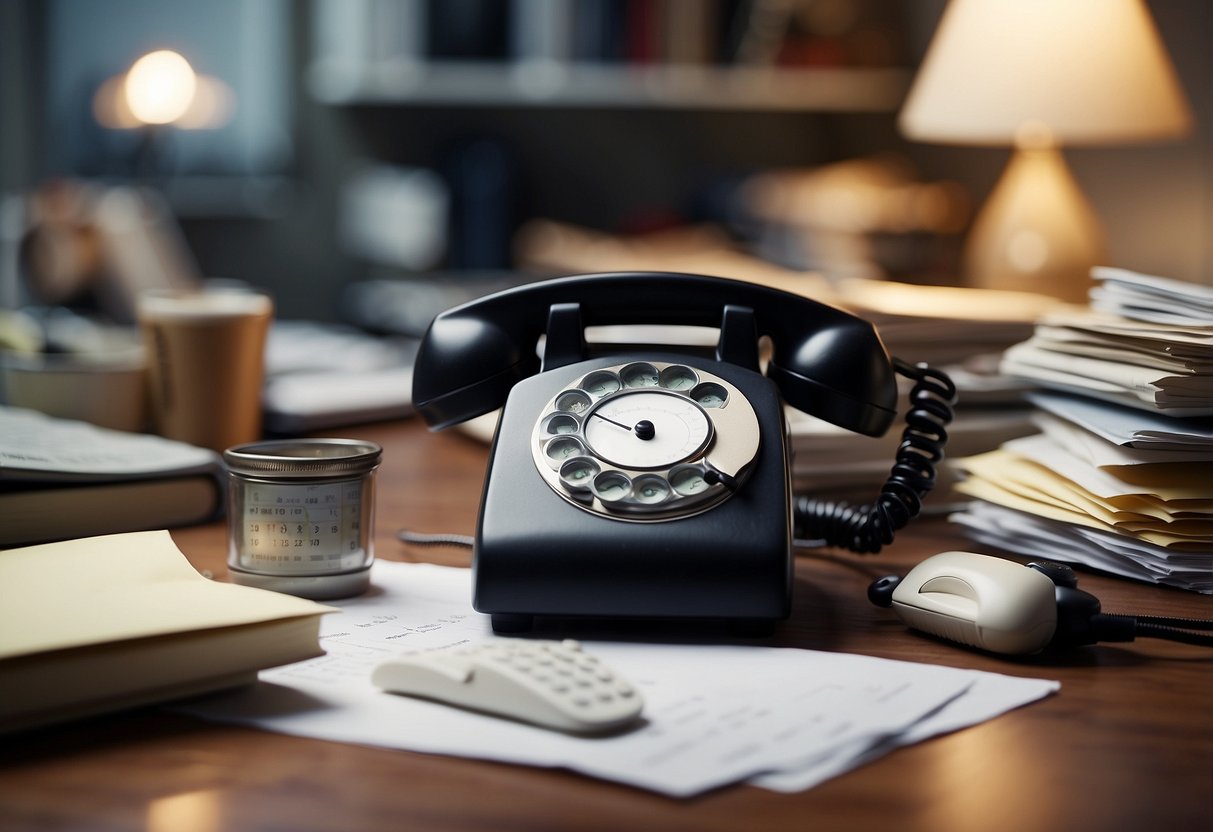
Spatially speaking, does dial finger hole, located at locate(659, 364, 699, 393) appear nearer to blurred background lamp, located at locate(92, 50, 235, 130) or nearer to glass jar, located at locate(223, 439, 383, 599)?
glass jar, located at locate(223, 439, 383, 599)

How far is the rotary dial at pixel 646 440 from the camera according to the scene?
29.1 inches

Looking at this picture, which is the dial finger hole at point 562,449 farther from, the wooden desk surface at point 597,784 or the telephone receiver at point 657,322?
the wooden desk surface at point 597,784

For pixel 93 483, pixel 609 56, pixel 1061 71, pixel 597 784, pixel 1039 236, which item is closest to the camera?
pixel 597 784

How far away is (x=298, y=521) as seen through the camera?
78cm

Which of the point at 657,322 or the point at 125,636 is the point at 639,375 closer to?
the point at 657,322

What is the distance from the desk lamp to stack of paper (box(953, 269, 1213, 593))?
2.58 feet

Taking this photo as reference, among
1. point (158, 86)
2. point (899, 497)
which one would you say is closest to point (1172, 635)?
point (899, 497)

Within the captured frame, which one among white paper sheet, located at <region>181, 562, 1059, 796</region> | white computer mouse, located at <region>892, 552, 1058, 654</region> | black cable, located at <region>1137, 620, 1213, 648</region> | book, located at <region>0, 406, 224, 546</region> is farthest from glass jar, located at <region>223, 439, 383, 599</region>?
black cable, located at <region>1137, 620, 1213, 648</region>

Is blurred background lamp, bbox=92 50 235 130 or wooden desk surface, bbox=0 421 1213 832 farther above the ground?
blurred background lamp, bbox=92 50 235 130

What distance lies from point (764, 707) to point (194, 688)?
26cm

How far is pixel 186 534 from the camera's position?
955 mm

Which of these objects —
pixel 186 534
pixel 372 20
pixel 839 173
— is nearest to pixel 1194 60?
pixel 839 173

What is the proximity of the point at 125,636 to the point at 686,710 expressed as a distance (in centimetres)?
25

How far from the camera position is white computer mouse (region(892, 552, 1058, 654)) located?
684 millimetres
